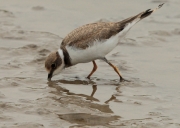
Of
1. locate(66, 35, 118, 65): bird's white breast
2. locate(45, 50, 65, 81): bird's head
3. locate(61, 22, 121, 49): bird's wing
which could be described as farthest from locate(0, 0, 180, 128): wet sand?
locate(61, 22, 121, 49): bird's wing

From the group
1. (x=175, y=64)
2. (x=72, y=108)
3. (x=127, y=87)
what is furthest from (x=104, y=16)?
(x=72, y=108)

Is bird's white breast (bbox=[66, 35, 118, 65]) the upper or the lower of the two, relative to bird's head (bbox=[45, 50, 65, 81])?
upper

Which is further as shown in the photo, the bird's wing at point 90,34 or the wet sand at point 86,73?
the bird's wing at point 90,34

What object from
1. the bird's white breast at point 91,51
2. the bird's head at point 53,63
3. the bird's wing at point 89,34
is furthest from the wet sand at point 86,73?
the bird's wing at point 89,34

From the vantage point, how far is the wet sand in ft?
25.9

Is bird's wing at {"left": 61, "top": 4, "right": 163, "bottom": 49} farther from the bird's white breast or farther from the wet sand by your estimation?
the wet sand

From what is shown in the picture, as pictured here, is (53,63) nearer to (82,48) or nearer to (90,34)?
(82,48)

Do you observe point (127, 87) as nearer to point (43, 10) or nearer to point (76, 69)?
point (76, 69)

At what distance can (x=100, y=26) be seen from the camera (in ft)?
32.5

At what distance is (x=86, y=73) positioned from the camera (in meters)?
10.3

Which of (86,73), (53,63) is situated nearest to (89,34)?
(53,63)

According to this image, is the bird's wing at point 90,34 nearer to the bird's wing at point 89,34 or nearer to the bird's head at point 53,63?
the bird's wing at point 89,34

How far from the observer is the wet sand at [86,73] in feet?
25.9

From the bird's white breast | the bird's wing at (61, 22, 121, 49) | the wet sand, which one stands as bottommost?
the wet sand
